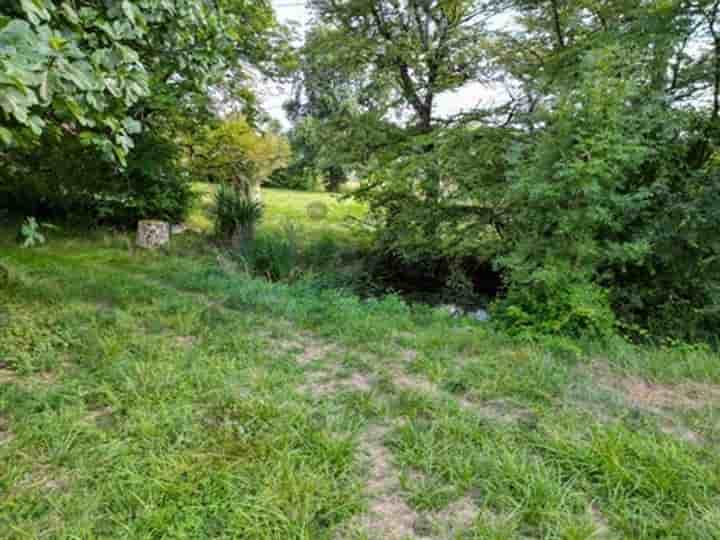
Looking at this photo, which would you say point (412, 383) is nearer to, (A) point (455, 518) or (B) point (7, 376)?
(A) point (455, 518)

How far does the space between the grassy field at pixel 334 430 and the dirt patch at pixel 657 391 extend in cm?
1

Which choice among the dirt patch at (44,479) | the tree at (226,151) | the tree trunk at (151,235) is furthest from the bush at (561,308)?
the tree at (226,151)

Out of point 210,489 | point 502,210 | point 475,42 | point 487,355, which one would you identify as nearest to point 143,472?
point 210,489

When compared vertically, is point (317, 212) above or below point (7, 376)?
above

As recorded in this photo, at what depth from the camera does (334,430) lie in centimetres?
166

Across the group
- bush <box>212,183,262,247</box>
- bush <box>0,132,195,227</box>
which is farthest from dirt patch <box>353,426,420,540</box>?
bush <box>0,132,195,227</box>

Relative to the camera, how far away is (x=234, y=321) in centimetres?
285

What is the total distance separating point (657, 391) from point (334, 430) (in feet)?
6.26

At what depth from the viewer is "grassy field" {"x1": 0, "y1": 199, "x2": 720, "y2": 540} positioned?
48.1 inches

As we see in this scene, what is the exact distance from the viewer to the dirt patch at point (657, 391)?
2.00 metres

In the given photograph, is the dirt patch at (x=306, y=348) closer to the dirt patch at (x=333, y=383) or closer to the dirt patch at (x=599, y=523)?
the dirt patch at (x=333, y=383)

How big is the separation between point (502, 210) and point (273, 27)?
422 cm

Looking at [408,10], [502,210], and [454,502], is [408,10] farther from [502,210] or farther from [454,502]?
[454,502]

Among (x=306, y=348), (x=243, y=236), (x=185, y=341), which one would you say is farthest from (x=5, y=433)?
(x=243, y=236)
